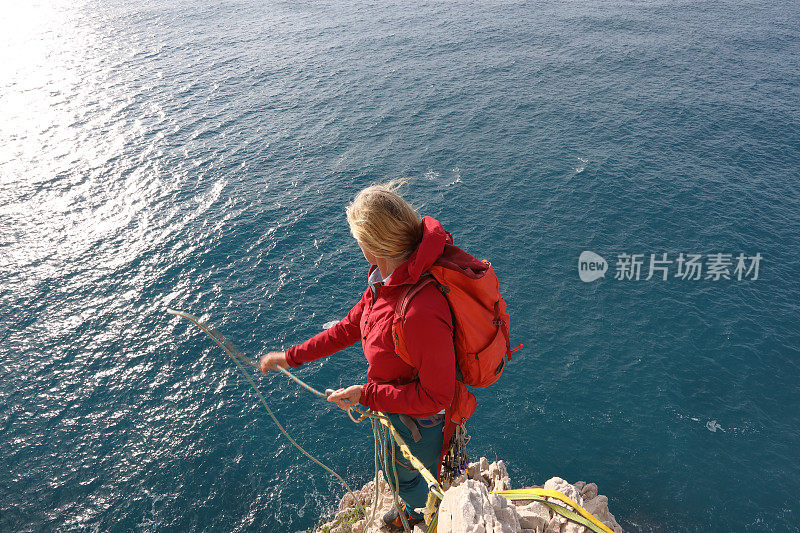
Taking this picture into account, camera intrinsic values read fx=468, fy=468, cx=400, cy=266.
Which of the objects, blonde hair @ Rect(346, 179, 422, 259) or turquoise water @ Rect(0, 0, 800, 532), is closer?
blonde hair @ Rect(346, 179, 422, 259)

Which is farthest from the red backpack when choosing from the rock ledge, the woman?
the rock ledge

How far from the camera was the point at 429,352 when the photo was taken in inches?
194

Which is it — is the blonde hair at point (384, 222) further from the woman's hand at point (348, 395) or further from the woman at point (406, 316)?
the woman's hand at point (348, 395)

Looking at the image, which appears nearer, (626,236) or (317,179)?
(626,236)

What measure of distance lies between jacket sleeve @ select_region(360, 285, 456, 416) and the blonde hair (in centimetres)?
59

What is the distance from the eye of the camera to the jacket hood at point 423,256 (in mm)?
4941

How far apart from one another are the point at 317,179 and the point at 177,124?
19.8m

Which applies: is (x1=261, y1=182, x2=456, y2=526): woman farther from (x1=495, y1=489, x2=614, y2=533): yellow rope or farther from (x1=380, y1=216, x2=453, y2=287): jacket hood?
(x1=495, y1=489, x2=614, y2=533): yellow rope

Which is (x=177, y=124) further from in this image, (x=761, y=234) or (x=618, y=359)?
(x=761, y=234)

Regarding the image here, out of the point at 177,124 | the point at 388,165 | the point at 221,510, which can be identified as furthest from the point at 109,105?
the point at 221,510

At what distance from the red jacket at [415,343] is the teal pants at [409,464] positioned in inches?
61.0

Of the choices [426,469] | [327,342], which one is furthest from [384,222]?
[426,469]

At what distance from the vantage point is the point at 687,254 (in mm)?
31641

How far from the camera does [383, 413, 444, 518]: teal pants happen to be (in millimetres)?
7078
